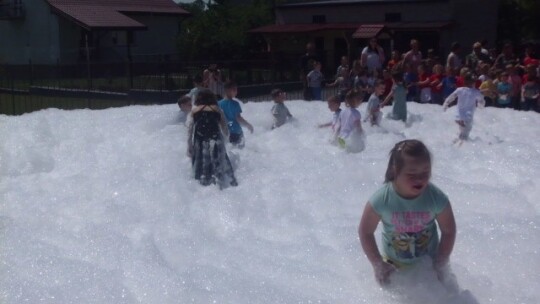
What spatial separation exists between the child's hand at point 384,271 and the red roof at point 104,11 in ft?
95.0

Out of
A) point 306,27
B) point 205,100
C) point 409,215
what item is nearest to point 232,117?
point 205,100

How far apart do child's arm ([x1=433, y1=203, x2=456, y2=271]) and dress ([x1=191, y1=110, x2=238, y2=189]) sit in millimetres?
4234

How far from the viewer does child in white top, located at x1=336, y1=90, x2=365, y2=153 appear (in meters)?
10.1

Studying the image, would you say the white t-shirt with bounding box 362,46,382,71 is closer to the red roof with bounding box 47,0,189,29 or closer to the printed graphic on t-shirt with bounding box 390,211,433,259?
the printed graphic on t-shirt with bounding box 390,211,433,259

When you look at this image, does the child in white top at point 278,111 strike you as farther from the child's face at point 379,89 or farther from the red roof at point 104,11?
the red roof at point 104,11

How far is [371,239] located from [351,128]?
5.64 m

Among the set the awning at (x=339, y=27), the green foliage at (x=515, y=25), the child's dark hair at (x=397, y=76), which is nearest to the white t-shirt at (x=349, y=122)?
the child's dark hair at (x=397, y=76)

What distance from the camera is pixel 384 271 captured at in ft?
15.1

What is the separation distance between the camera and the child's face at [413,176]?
14.0ft

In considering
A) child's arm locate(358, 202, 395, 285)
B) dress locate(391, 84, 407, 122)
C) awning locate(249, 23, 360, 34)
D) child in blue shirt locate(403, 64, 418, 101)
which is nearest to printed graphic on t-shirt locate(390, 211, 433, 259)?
child's arm locate(358, 202, 395, 285)

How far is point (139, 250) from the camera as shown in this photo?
19.9ft

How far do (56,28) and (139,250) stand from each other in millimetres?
29549

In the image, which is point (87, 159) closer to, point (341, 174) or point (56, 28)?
point (341, 174)

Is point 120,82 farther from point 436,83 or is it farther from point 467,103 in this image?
point 467,103
